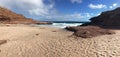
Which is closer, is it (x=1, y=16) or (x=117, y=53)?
(x=117, y=53)

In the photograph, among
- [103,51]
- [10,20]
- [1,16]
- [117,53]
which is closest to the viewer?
[117,53]

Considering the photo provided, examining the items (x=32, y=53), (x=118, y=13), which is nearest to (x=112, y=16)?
(x=118, y=13)

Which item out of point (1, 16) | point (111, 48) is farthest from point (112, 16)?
point (1, 16)

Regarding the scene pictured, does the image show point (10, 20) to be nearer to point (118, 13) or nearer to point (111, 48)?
point (118, 13)

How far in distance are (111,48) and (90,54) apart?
159 cm

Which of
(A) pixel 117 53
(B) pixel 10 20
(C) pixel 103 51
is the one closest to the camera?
(A) pixel 117 53

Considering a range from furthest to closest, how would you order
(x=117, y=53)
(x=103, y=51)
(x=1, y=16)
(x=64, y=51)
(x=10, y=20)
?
(x=10, y=20), (x=1, y=16), (x=64, y=51), (x=103, y=51), (x=117, y=53)

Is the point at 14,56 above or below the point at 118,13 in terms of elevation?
below

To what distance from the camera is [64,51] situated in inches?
324

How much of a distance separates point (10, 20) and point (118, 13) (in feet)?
119

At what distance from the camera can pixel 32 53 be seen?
8398 millimetres

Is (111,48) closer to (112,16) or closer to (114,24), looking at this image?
(114,24)

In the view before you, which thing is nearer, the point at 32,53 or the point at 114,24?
the point at 32,53

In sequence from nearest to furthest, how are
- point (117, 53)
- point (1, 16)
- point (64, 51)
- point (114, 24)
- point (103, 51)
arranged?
1. point (117, 53)
2. point (103, 51)
3. point (64, 51)
4. point (114, 24)
5. point (1, 16)
